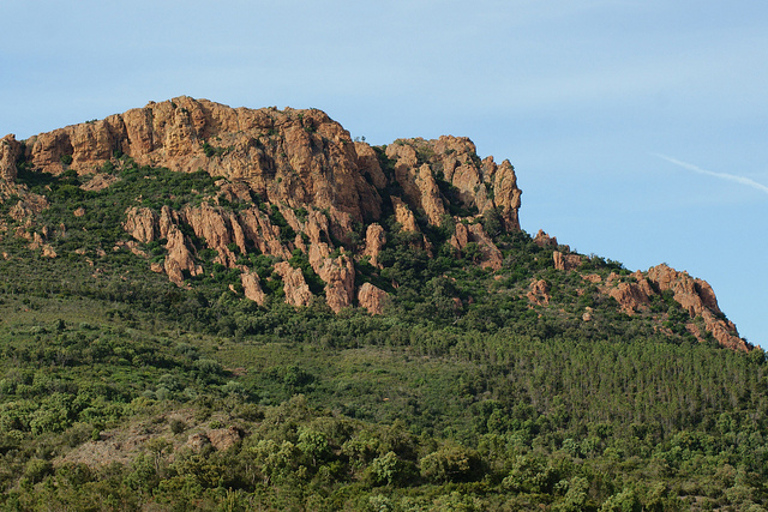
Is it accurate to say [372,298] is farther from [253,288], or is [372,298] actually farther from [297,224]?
[297,224]

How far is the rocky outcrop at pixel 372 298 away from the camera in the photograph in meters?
134

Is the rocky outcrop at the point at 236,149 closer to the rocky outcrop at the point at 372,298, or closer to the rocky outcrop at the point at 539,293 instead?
the rocky outcrop at the point at 372,298

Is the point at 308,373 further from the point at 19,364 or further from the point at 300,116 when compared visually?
the point at 300,116

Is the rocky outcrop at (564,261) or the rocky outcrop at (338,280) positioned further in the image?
the rocky outcrop at (564,261)

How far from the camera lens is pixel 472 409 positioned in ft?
347

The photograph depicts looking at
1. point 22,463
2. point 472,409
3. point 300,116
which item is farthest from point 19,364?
point 300,116

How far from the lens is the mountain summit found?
448 feet

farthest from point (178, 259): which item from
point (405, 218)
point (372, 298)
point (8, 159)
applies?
point (405, 218)

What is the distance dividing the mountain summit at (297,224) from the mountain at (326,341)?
38cm

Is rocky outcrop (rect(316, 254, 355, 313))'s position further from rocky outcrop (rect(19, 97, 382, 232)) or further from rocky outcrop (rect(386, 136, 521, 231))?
rocky outcrop (rect(386, 136, 521, 231))

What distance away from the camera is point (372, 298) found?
135 metres

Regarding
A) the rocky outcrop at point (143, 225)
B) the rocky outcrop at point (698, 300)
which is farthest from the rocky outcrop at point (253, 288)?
the rocky outcrop at point (698, 300)

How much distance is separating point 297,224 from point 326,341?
1048 inches

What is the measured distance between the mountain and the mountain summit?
14.9 inches
